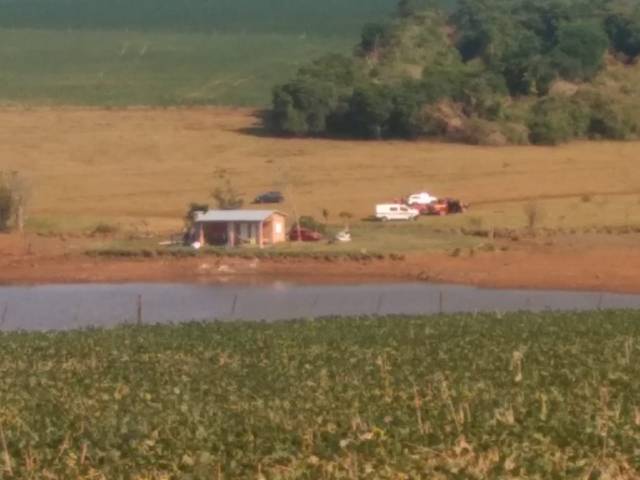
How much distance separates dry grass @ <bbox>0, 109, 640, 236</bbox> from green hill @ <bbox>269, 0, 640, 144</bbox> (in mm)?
1610

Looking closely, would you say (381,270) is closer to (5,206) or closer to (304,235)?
(304,235)

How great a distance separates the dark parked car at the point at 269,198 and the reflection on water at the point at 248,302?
1188cm

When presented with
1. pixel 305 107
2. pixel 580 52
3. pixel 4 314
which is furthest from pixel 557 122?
pixel 4 314

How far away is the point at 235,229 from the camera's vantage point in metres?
41.5

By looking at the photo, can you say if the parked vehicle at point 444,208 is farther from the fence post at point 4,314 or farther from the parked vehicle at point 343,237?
the fence post at point 4,314

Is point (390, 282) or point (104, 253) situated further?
point (104, 253)

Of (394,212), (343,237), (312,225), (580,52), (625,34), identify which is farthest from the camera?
(625,34)

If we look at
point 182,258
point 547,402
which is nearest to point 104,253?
point 182,258

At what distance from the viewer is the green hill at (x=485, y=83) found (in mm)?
64312

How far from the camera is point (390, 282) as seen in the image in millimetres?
37406

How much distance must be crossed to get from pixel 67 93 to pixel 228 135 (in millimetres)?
20377

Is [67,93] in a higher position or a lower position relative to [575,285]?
higher

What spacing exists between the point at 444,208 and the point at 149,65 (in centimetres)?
4973

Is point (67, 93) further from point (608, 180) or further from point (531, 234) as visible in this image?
point (531, 234)
